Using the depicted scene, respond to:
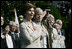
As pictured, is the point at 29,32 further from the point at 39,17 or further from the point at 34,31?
the point at 39,17

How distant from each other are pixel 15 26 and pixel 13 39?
297mm

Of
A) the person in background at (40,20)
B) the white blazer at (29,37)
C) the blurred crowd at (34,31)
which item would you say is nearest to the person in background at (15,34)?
the blurred crowd at (34,31)

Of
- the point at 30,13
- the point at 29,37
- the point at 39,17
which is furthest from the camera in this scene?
the point at 39,17

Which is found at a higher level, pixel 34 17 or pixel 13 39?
pixel 34 17

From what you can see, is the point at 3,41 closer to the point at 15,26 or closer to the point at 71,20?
the point at 15,26

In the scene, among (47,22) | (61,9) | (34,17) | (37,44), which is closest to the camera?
(37,44)

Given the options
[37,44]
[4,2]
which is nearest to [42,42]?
[37,44]

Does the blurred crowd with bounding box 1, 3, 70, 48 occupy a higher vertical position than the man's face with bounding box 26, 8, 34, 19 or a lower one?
lower

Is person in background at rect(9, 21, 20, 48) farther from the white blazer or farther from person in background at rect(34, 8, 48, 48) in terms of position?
person in background at rect(34, 8, 48, 48)

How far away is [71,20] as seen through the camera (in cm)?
494

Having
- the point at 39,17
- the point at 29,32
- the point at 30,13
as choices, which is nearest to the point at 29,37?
the point at 29,32

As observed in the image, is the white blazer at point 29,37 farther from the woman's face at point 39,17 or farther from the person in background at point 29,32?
the woman's face at point 39,17

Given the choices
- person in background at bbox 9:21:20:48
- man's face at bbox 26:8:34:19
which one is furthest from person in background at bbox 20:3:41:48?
person in background at bbox 9:21:20:48

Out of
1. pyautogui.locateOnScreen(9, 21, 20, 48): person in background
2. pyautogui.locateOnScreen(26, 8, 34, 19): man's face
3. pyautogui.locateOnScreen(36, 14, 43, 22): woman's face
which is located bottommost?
pyautogui.locateOnScreen(9, 21, 20, 48): person in background
